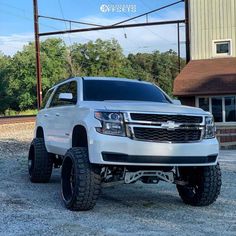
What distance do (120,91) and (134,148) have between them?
2037mm

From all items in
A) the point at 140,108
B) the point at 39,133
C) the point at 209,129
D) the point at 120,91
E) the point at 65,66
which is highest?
the point at 65,66

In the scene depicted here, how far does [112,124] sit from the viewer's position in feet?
23.7

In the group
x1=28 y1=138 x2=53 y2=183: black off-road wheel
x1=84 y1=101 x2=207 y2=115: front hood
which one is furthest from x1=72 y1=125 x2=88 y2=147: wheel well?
x1=28 y1=138 x2=53 y2=183: black off-road wheel

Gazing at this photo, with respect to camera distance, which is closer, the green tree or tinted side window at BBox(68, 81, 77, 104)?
tinted side window at BBox(68, 81, 77, 104)

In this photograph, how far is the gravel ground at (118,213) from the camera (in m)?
6.46

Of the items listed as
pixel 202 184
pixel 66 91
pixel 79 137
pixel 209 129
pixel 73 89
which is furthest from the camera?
pixel 66 91

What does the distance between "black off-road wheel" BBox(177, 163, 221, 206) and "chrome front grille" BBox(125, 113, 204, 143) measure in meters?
0.73

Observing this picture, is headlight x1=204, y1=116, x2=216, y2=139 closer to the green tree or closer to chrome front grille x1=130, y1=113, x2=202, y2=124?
chrome front grille x1=130, y1=113, x2=202, y2=124

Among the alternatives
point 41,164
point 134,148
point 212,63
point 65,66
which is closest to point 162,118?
point 134,148

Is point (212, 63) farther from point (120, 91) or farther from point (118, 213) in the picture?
point (118, 213)

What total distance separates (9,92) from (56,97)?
74607 mm

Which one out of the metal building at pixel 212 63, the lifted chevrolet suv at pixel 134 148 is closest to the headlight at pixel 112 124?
the lifted chevrolet suv at pixel 134 148

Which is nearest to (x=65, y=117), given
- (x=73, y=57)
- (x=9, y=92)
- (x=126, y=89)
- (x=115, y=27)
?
(x=126, y=89)

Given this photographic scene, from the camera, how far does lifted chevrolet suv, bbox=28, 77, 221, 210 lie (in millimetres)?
7176
